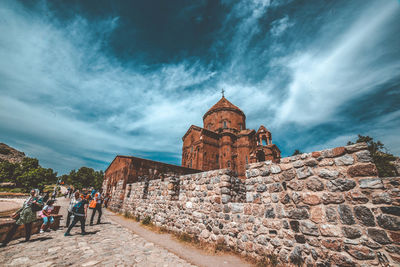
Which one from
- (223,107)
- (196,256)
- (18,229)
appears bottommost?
(196,256)

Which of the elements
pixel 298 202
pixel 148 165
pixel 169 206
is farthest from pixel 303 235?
pixel 148 165

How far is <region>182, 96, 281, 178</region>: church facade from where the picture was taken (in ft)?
80.7

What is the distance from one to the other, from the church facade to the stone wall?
61.9 feet

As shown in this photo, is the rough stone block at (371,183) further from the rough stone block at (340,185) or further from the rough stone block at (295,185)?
the rough stone block at (295,185)

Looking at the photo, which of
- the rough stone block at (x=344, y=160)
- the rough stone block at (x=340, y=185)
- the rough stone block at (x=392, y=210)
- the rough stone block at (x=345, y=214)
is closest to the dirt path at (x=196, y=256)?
the rough stone block at (x=345, y=214)

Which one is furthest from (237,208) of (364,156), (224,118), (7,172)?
(7,172)

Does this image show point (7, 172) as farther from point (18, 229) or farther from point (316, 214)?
point (316, 214)

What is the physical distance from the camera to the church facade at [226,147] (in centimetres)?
2459

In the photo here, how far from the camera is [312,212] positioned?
10.6 feet

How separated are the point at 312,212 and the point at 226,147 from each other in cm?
2269

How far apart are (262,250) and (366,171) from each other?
2.82 meters

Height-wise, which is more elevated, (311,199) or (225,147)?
(225,147)

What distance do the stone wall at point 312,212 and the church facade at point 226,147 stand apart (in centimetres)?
1886

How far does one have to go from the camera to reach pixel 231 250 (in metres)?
4.27
